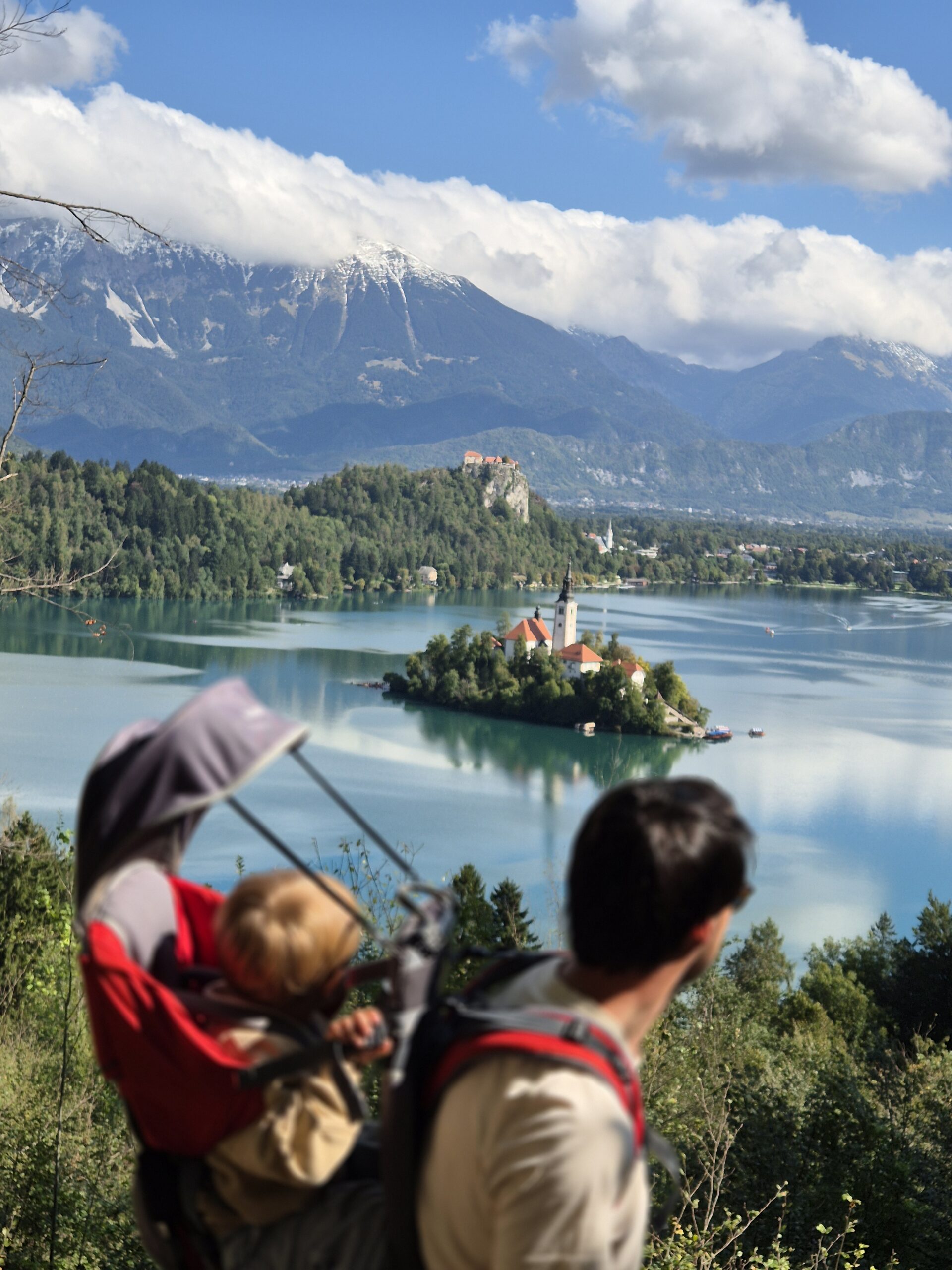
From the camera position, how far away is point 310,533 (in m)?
70.6

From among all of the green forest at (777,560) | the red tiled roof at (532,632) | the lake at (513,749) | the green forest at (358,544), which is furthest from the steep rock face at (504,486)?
the red tiled roof at (532,632)

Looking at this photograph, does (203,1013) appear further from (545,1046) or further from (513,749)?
(513,749)

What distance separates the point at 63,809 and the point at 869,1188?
1458 centimetres

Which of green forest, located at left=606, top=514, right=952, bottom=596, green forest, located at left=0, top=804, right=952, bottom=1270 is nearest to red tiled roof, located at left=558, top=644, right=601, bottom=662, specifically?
green forest, located at left=0, top=804, right=952, bottom=1270

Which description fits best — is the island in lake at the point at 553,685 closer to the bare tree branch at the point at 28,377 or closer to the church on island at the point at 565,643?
the church on island at the point at 565,643

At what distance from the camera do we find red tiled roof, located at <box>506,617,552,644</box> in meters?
36.8

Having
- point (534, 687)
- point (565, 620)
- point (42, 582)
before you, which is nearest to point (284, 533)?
point (565, 620)

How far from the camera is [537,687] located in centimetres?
3344

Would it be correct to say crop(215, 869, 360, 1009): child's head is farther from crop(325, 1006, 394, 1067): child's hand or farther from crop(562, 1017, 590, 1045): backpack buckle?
crop(562, 1017, 590, 1045): backpack buckle

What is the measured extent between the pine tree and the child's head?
9172 millimetres

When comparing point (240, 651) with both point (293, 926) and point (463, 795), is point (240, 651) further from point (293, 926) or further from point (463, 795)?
point (293, 926)

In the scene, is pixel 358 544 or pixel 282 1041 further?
pixel 358 544

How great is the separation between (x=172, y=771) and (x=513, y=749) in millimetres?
28502

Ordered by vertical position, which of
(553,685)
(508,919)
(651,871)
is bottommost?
(508,919)
